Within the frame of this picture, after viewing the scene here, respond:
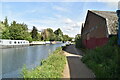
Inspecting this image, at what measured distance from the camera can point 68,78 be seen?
7703 mm

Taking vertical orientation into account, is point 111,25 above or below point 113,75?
above

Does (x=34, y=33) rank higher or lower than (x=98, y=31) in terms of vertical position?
higher

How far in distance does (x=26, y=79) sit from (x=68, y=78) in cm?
212

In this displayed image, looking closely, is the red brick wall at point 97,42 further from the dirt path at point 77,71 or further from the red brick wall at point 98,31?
the dirt path at point 77,71

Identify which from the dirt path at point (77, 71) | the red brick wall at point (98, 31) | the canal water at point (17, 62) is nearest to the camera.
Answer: the dirt path at point (77, 71)

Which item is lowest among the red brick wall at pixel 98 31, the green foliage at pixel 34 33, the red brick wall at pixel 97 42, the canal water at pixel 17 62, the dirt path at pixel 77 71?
the canal water at pixel 17 62

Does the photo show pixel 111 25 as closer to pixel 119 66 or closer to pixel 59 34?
pixel 119 66

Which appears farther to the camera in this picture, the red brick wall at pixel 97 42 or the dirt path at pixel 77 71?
the red brick wall at pixel 97 42

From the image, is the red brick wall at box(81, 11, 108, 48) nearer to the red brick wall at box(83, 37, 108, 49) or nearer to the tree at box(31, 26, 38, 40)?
the red brick wall at box(83, 37, 108, 49)

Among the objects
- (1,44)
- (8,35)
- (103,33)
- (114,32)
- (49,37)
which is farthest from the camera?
(49,37)

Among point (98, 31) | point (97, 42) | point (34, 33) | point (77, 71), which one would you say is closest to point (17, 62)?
point (97, 42)

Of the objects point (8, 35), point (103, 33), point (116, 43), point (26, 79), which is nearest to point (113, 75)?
point (26, 79)

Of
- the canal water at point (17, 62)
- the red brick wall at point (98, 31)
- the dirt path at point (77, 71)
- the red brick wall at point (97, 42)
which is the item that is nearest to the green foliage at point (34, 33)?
the canal water at point (17, 62)

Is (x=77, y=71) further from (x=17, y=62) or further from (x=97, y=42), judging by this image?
(x=17, y=62)
